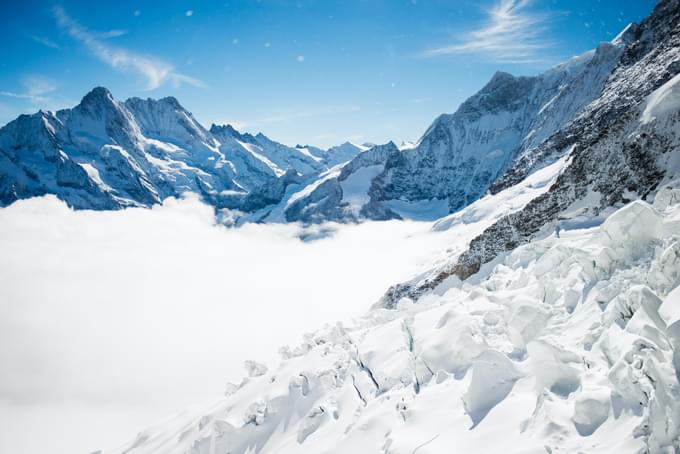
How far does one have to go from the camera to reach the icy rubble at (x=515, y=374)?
253 inches

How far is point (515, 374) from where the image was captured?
9.34m

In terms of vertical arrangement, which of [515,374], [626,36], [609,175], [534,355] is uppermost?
[626,36]

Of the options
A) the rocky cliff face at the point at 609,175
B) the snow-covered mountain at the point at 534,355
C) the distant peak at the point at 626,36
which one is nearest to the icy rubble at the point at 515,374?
the snow-covered mountain at the point at 534,355

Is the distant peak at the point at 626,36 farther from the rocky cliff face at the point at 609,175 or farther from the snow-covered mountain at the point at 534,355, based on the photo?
the snow-covered mountain at the point at 534,355

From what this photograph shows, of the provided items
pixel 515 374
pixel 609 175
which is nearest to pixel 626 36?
pixel 609 175

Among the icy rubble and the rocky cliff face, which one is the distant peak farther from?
the icy rubble

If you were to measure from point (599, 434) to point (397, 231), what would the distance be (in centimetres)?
17770

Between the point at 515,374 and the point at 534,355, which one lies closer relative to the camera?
the point at 534,355

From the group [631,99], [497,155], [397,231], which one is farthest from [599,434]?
[497,155]

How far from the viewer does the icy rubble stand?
6.43 metres

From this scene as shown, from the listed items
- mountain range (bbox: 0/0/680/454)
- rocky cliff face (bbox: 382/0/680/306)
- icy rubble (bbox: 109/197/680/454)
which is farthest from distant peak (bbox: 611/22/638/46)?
icy rubble (bbox: 109/197/680/454)

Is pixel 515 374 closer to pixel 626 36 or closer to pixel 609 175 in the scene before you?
pixel 609 175

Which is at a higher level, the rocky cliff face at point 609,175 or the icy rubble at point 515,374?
the rocky cliff face at point 609,175

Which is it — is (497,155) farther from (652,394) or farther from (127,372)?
(127,372)
